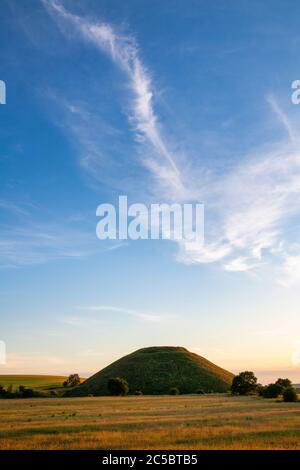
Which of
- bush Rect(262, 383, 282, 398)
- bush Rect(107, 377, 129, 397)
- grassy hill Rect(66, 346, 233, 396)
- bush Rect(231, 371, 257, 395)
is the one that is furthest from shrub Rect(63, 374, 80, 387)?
bush Rect(262, 383, 282, 398)

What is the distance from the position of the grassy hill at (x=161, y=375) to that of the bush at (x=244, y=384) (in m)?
18.1

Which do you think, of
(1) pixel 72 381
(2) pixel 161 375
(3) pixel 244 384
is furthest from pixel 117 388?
(1) pixel 72 381

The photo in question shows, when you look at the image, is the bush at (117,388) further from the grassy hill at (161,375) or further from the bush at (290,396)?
the bush at (290,396)

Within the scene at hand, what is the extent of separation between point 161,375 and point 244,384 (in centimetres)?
3701

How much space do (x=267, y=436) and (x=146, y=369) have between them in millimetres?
123559

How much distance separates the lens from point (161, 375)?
456 ft

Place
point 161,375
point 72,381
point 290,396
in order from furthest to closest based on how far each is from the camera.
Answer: point 72,381 < point 161,375 < point 290,396

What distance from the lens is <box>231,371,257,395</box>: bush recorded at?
107 metres

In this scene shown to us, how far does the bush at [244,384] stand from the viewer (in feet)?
352

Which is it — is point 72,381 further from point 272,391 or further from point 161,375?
point 272,391

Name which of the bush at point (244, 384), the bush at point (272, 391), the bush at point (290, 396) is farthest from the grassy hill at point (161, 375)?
the bush at point (290, 396)

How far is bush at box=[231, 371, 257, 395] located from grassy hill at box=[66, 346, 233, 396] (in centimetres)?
1806
